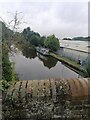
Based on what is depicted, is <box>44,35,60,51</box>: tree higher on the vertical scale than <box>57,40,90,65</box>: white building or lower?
higher

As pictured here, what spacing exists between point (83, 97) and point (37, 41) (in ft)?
225

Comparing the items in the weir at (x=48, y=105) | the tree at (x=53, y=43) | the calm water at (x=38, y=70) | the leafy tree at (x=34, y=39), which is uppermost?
the leafy tree at (x=34, y=39)

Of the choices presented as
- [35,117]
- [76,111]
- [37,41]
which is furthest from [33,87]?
[37,41]

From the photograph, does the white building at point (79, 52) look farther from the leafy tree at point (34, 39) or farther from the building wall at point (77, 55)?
the leafy tree at point (34, 39)

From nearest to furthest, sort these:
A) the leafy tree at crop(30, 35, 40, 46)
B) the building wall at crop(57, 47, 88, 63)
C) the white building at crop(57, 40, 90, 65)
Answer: the building wall at crop(57, 47, 88, 63) < the white building at crop(57, 40, 90, 65) < the leafy tree at crop(30, 35, 40, 46)

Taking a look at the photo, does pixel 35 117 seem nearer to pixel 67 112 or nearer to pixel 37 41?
pixel 67 112

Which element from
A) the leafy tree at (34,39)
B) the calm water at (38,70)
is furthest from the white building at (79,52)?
the leafy tree at (34,39)

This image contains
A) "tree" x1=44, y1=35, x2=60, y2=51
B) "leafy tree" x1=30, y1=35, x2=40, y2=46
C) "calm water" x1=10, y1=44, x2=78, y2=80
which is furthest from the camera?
"leafy tree" x1=30, y1=35, x2=40, y2=46

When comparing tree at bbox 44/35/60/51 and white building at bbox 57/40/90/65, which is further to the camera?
tree at bbox 44/35/60/51

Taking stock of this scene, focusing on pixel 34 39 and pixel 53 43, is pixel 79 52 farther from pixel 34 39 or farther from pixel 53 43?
pixel 34 39

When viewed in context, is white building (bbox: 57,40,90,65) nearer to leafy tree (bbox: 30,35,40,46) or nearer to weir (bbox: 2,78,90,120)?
leafy tree (bbox: 30,35,40,46)

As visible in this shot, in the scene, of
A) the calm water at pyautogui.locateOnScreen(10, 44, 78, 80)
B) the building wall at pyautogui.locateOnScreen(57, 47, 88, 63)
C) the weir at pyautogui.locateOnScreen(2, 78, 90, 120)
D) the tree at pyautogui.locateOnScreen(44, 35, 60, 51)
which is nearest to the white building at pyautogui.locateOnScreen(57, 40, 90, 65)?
the building wall at pyautogui.locateOnScreen(57, 47, 88, 63)

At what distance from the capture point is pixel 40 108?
2.74m

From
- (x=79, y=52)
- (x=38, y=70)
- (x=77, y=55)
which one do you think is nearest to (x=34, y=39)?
(x=79, y=52)
